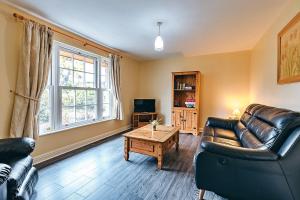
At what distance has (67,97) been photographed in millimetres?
3047

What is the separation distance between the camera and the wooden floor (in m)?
1.76

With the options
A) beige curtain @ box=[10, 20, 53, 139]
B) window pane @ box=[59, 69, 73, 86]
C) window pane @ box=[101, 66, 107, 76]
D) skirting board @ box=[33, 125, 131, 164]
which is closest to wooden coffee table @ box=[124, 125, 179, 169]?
skirting board @ box=[33, 125, 131, 164]

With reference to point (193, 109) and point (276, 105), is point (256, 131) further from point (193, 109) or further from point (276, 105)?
point (193, 109)

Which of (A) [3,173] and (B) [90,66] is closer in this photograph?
(A) [3,173]

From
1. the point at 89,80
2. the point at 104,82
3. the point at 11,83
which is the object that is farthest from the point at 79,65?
the point at 11,83

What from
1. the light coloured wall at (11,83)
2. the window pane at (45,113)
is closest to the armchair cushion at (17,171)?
the light coloured wall at (11,83)

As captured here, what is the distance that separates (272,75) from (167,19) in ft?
6.35

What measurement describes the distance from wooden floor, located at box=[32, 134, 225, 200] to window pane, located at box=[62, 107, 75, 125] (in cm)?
69

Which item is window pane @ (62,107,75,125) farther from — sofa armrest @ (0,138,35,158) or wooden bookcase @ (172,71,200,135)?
wooden bookcase @ (172,71,200,135)

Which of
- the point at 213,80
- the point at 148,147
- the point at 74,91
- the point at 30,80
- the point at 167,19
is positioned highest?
the point at 167,19

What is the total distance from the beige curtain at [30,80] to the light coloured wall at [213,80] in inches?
131

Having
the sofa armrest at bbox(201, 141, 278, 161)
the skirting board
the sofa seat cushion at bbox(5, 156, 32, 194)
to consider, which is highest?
the sofa armrest at bbox(201, 141, 278, 161)

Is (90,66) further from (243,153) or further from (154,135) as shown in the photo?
(243,153)

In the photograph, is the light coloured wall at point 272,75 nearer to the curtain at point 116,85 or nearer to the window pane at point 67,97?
the curtain at point 116,85
